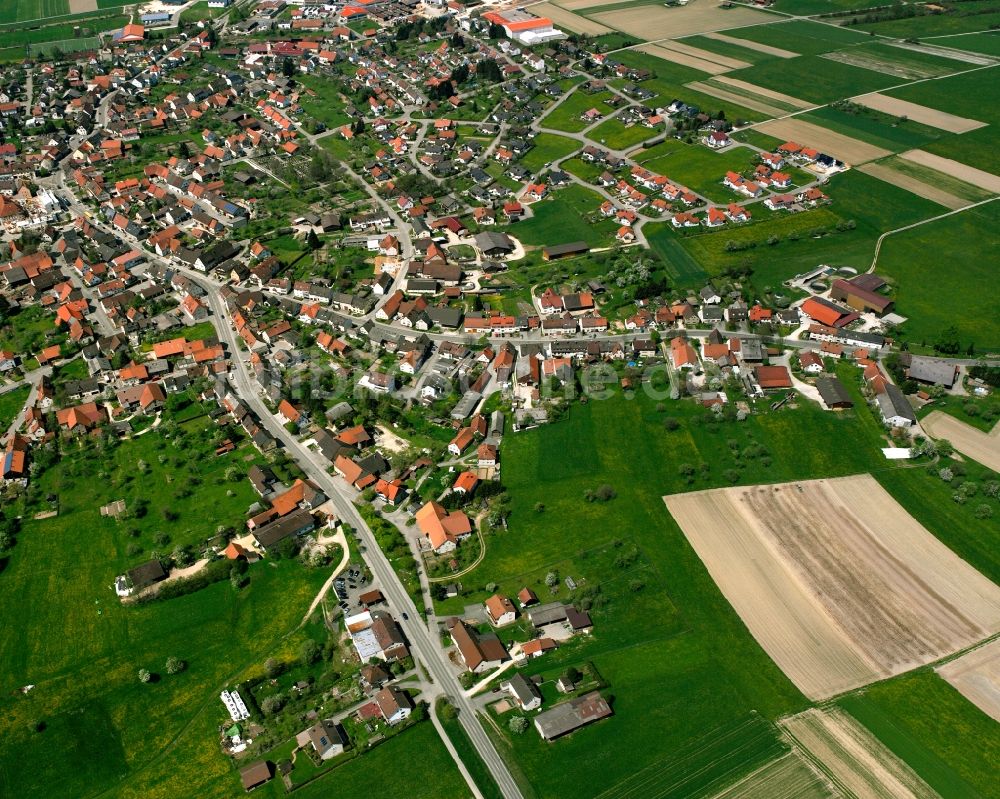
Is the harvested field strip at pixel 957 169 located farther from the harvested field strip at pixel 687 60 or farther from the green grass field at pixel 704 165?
the harvested field strip at pixel 687 60

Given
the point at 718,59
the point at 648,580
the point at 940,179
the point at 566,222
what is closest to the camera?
the point at 648,580

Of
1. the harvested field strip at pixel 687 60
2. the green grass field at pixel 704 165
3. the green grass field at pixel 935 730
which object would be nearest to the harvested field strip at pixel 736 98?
the harvested field strip at pixel 687 60

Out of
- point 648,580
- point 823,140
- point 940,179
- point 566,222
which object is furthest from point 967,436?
point 823,140

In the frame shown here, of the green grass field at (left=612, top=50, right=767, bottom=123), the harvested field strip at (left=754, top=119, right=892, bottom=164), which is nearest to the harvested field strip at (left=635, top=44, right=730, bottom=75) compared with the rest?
the green grass field at (left=612, top=50, right=767, bottom=123)

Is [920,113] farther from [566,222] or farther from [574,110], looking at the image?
[566,222]

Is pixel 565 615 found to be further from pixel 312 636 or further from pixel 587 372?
pixel 587 372

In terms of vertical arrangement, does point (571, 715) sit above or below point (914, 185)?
below

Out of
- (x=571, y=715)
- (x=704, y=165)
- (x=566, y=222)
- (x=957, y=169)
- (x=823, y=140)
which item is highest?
(x=823, y=140)
